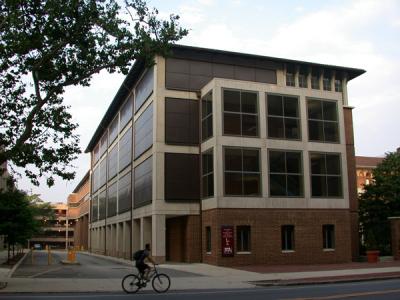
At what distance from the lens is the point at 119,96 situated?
52344 mm

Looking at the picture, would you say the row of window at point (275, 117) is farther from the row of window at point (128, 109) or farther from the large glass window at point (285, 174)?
the row of window at point (128, 109)

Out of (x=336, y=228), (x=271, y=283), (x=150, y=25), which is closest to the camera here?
(x=150, y=25)

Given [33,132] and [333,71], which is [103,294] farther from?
[333,71]

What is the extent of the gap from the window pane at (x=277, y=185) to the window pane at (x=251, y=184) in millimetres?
918

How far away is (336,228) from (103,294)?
22.4 metres

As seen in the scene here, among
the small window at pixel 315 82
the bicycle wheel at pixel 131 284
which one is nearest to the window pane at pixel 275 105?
the small window at pixel 315 82

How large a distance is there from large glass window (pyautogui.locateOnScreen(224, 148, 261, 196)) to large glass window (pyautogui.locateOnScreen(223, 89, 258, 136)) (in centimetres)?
129

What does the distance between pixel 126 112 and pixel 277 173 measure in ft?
68.9

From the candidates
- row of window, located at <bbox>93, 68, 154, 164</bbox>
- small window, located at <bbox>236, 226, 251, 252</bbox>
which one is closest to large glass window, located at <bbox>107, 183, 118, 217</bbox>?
row of window, located at <bbox>93, 68, 154, 164</bbox>

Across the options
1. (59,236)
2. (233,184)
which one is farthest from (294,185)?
(59,236)

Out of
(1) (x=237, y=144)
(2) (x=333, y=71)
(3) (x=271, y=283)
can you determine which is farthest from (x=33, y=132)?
(2) (x=333, y=71)

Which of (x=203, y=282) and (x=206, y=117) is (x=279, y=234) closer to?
(x=206, y=117)

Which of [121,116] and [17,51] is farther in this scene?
[121,116]

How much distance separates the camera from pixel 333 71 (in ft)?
141
